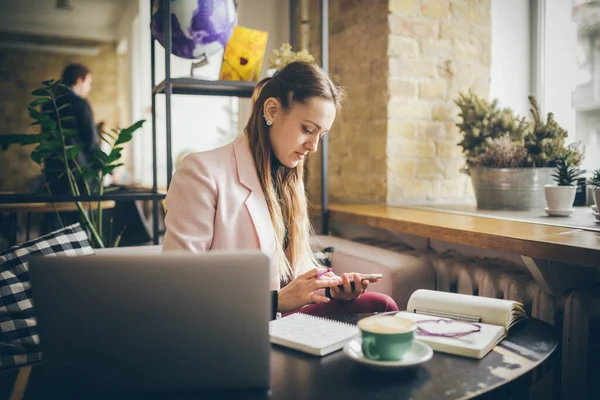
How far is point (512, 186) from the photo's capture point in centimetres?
223

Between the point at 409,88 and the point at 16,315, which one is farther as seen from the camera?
the point at 409,88

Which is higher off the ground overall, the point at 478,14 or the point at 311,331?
the point at 478,14

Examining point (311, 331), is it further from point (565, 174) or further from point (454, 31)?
point (454, 31)

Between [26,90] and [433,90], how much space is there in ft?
23.4

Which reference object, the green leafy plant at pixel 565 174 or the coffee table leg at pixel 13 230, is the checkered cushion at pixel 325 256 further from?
the coffee table leg at pixel 13 230

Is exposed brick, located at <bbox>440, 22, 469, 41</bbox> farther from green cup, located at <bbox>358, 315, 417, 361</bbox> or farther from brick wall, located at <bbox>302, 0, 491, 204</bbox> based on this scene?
green cup, located at <bbox>358, 315, 417, 361</bbox>

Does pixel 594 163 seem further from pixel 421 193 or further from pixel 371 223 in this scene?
Answer: pixel 371 223

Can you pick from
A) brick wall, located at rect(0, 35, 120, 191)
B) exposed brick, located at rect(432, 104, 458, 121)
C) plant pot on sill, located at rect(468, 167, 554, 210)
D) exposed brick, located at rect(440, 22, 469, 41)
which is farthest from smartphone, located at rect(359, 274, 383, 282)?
brick wall, located at rect(0, 35, 120, 191)

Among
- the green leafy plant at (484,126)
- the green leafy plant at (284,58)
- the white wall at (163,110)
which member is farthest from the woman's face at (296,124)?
the white wall at (163,110)

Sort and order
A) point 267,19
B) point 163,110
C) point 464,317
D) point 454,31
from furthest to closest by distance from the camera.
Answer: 1. point 163,110
2. point 267,19
3. point 454,31
4. point 464,317

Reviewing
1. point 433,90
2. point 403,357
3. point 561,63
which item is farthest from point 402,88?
point 403,357

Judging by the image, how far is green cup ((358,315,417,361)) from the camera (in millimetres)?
888

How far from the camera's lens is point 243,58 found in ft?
7.32

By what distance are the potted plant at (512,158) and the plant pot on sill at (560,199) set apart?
0.77ft
